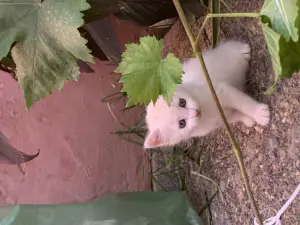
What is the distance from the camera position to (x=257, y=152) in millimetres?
1147

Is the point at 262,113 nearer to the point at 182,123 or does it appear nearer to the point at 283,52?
the point at 182,123

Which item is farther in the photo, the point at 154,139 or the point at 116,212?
the point at 116,212

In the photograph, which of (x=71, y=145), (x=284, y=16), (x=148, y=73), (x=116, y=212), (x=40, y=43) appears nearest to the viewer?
(x=284, y=16)

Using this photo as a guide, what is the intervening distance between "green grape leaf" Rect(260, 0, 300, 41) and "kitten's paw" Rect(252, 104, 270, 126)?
1.83ft

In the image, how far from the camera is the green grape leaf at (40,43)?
76 centimetres

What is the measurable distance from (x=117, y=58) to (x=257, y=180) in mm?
456

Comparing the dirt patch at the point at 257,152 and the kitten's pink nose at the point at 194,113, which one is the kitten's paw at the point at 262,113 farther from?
the kitten's pink nose at the point at 194,113

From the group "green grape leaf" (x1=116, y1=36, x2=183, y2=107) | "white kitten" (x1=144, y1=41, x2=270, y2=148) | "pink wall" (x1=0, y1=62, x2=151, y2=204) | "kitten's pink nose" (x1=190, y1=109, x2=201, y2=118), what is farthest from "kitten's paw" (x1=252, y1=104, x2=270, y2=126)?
"pink wall" (x1=0, y1=62, x2=151, y2=204)

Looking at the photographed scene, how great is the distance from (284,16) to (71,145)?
3.90 feet

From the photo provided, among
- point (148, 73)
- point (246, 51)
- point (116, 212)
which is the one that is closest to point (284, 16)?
point (148, 73)

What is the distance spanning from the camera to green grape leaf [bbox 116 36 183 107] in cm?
66

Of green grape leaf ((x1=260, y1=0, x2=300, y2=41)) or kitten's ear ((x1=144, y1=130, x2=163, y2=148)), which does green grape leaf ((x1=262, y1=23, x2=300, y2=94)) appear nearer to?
green grape leaf ((x1=260, y1=0, x2=300, y2=41))

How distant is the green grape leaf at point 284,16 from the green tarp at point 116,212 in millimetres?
906

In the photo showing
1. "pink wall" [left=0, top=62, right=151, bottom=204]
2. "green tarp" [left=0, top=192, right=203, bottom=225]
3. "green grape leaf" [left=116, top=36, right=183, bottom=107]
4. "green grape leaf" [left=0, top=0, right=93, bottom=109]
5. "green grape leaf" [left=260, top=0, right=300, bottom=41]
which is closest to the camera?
"green grape leaf" [left=260, top=0, right=300, bottom=41]
